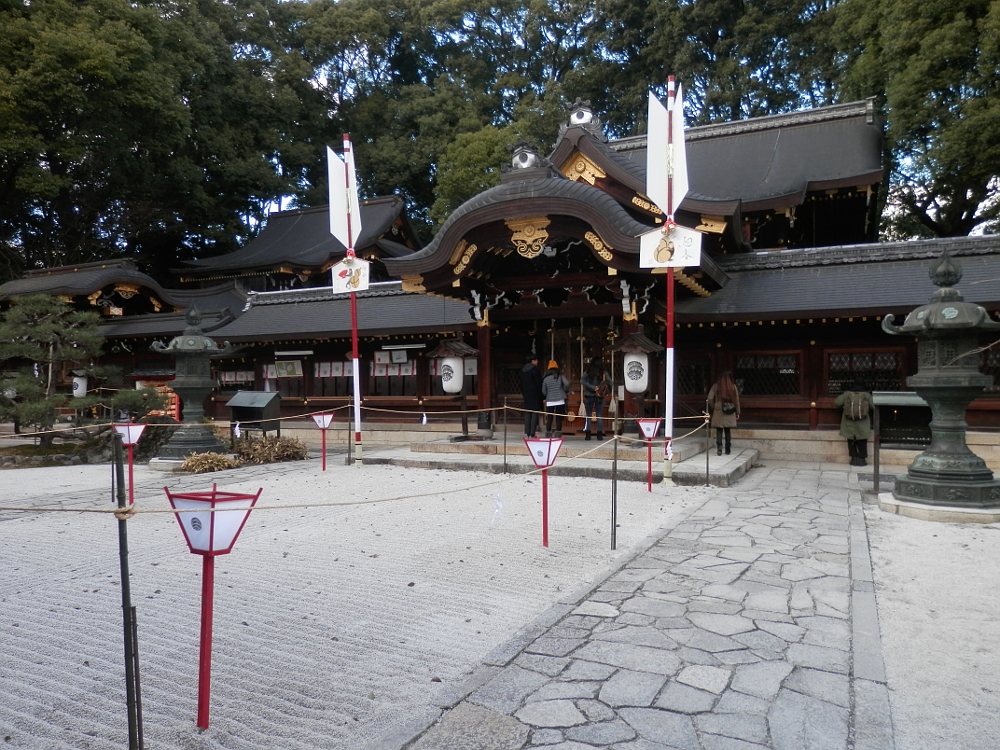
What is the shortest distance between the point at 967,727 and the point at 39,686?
171 inches

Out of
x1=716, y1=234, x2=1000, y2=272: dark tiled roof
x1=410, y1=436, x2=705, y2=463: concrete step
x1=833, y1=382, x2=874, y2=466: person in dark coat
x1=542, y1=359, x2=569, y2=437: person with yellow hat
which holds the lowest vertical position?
x1=410, y1=436, x2=705, y2=463: concrete step

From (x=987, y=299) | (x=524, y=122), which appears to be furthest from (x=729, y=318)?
(x=524, y=122)

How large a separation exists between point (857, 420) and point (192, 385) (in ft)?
40.0

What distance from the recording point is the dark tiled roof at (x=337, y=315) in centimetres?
1548

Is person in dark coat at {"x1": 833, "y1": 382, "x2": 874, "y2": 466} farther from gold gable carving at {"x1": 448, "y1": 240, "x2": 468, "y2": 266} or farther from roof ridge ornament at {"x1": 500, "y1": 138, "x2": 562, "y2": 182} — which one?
gold gable carving at {"x1": 448, "y1": 240, "x2": 468, "y2": 266}

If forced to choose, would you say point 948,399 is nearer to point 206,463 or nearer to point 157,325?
point 206,463

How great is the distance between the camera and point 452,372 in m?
12.5

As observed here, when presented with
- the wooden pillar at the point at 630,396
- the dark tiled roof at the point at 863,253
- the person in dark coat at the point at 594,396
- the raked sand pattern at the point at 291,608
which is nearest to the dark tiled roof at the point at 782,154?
the dark tiled roof at the point at 863,253

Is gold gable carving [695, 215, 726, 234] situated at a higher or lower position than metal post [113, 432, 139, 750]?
higher

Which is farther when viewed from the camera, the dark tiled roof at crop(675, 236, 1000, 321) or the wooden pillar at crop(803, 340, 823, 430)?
the wooden pillar at crop(803, 340, 823, 430)

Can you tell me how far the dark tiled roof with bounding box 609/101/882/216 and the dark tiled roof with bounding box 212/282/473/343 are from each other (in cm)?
568

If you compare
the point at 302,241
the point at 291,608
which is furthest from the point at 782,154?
the point at 291,608

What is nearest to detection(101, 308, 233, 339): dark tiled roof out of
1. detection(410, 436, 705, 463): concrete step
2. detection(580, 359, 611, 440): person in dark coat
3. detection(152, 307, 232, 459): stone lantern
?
detection(152, 307, 232, 459): stone lantern

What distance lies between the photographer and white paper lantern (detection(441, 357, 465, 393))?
1250 cm
